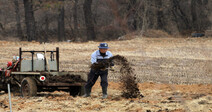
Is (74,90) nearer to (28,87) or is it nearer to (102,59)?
(28,87)

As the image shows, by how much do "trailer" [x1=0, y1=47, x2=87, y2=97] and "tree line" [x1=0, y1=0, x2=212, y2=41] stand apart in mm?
2030

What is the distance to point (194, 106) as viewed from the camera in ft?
33.7

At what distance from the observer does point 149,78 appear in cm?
2044

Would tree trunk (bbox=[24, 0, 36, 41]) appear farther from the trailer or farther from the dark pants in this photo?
the dark pants

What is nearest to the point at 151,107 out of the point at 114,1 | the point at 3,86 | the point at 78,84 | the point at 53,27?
the point at 78,84

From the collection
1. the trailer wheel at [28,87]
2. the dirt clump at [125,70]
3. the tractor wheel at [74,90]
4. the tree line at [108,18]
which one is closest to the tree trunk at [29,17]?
the tree line at [108,18]

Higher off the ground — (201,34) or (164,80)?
(201,34)

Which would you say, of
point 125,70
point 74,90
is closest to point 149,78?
point 74,90

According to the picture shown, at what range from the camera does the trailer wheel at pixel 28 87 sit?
524 inches

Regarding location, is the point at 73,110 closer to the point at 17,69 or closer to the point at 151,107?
the point at 151,107

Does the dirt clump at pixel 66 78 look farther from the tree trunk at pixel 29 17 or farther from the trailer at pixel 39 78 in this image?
the tree trunk at pixel 29 17

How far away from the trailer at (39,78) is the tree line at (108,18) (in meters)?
2.03

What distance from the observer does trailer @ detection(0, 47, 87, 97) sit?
13385 millimetres

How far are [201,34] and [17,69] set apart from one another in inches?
936
